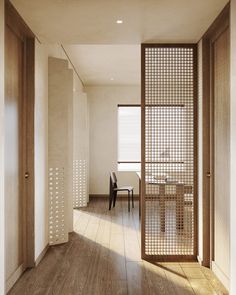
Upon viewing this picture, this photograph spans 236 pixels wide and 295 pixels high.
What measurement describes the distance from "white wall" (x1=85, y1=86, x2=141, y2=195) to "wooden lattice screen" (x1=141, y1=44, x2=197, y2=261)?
4.38 m

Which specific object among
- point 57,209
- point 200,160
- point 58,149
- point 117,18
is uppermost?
point 117,18

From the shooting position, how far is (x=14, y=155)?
3.26 meters

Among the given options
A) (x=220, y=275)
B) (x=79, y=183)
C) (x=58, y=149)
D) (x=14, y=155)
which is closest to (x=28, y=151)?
(x=14, y=155)

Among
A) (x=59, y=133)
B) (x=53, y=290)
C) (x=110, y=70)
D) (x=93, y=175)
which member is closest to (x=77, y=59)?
(x=110, y=70)

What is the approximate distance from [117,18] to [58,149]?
6.41 ft

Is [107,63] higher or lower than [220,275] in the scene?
higher

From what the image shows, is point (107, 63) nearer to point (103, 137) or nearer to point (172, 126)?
point (103, 137)

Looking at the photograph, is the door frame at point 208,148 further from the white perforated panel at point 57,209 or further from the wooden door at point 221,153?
the white perforated panel at point 57,209

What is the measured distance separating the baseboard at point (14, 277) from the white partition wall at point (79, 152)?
11.3ft

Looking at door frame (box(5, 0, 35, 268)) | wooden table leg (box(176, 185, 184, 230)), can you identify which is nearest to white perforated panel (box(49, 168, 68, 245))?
door frame (box(5, 0, 35, 268))

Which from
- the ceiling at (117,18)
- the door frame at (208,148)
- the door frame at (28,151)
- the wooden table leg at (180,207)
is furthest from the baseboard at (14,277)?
the ceiling at (117,18)

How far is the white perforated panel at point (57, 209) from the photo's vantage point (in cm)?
443

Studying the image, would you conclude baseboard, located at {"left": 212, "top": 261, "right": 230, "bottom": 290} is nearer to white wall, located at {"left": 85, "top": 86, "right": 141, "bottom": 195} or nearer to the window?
white wall, located at {"left": 85, "top": 86, "right": 141, "bottom": 195}

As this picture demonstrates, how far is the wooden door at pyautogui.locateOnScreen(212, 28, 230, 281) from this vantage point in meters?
3.07
